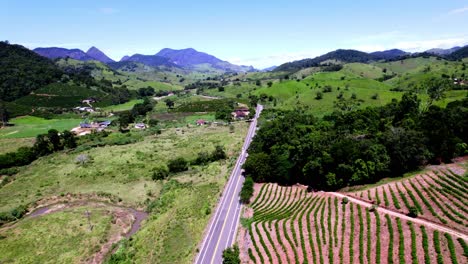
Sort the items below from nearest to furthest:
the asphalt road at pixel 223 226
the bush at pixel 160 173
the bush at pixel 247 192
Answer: the asphalt road at pixel 223 226, the bush at pixel 247 192, the bush at pixel 160 173

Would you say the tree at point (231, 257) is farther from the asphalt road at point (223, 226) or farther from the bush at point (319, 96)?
the bush at point (319, 96)

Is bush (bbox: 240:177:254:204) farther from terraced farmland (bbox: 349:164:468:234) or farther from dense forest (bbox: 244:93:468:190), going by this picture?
terraced farmland (bbox: 349:164:468:234)

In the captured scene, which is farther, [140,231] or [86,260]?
[140,231]

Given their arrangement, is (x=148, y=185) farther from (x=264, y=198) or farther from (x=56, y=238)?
(x=264, y=198)

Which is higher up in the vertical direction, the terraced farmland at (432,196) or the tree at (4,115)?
the tree at (4,115)

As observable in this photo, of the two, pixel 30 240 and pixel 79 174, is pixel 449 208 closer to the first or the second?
pixel 30 240

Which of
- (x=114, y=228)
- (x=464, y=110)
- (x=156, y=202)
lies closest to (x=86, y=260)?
(x=114, y=228)

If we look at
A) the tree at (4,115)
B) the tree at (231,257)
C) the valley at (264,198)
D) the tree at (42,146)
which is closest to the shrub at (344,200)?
the valley at (264,198)
